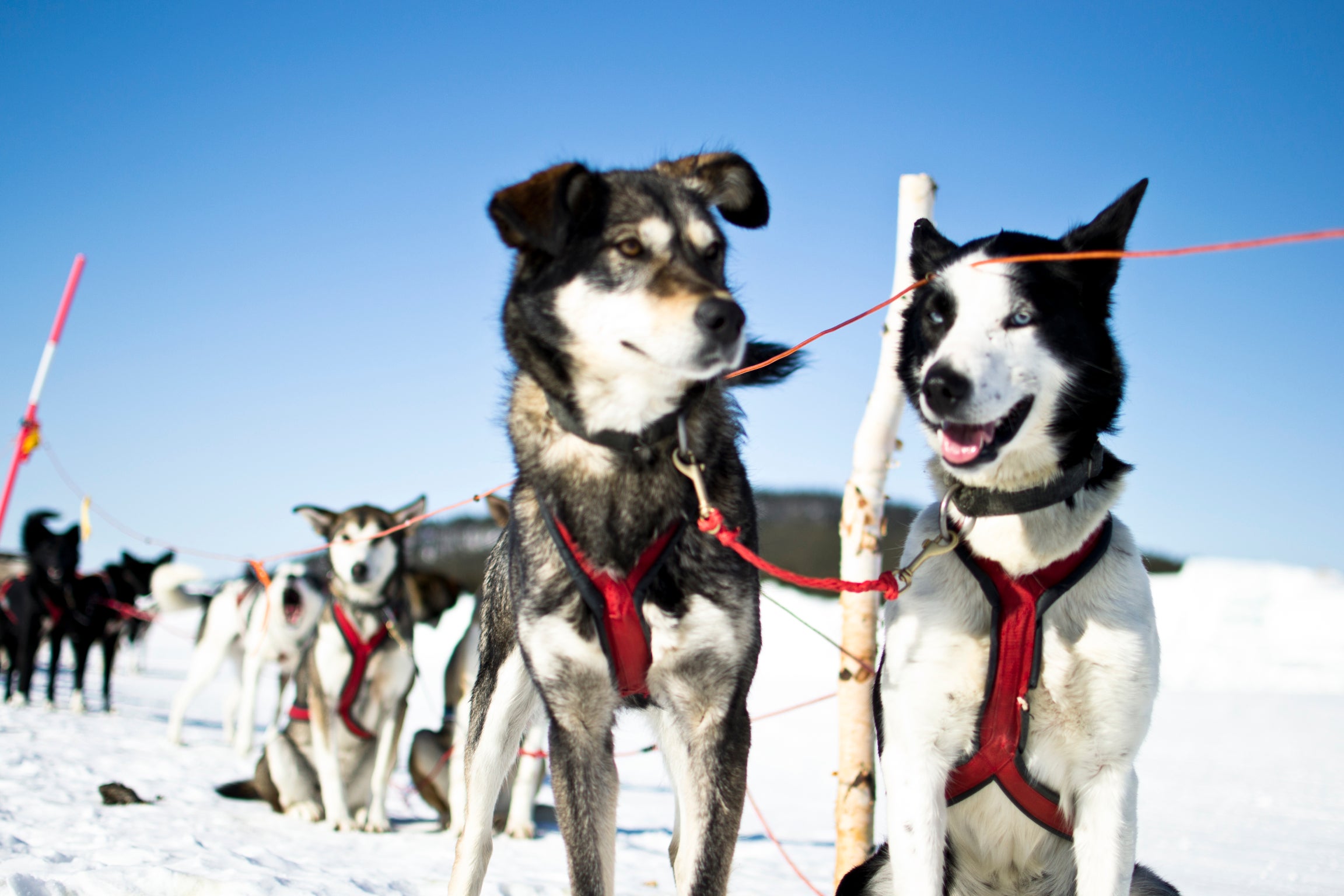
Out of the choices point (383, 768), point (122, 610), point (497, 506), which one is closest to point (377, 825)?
point (383, 768)

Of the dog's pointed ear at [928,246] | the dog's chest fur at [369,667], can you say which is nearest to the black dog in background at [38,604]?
the dog's chest fur at [369,667]

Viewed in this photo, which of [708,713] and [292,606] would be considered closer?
[708,713]

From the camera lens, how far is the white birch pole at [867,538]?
456 centimetres

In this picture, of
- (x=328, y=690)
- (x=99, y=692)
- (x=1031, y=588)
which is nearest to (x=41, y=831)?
(x=328, y=690)

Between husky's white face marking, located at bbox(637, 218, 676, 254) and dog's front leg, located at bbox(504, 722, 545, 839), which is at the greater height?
husky's white face marking, located at bbox(637, 218, 676, 254)

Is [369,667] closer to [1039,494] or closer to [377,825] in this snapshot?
[377,825]

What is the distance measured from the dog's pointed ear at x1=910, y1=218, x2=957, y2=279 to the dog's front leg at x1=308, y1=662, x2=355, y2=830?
5873 mm

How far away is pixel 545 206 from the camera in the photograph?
2447 mm

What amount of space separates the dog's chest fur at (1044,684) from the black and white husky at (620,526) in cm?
47

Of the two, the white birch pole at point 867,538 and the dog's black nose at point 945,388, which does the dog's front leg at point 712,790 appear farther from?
the white birch pole at point 867,538

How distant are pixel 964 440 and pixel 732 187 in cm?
121

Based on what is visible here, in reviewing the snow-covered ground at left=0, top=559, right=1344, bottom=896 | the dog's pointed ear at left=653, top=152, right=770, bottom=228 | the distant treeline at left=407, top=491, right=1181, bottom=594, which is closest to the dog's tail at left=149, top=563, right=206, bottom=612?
the snow-covered ground at left=0, top=559, right=1344, bottom=896

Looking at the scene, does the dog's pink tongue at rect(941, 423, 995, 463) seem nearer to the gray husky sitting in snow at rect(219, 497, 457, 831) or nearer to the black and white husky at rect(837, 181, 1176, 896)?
the black and white husky at rect(837, 181, 1176, 896)

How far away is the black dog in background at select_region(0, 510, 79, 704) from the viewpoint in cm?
1345
